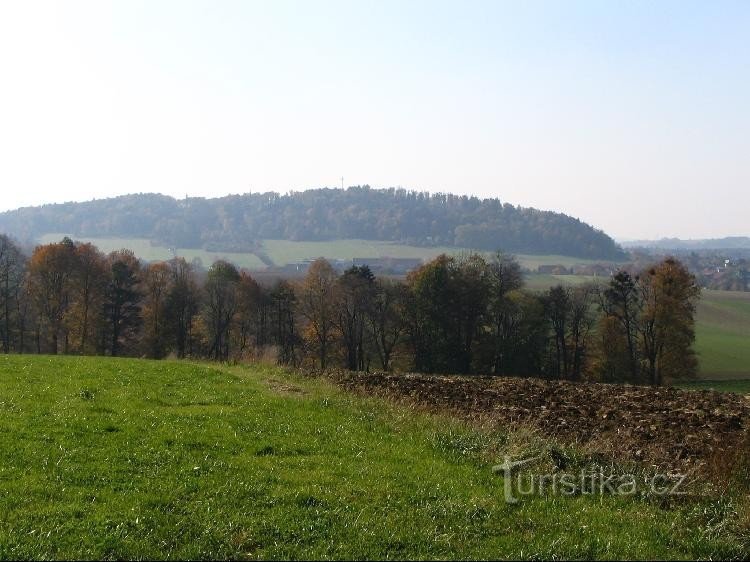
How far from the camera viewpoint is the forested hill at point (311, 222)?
503ft

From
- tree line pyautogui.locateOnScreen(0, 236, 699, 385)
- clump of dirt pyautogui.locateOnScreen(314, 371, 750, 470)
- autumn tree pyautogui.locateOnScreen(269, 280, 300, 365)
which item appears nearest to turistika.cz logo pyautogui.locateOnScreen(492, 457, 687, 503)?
clump of dirt pyautogui.locateOnScreen(314, 371, 750, 470)

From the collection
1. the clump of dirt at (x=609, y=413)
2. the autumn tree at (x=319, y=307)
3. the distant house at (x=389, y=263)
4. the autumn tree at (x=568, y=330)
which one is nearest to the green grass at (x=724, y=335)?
the autumn tree at (x=568, y=330)

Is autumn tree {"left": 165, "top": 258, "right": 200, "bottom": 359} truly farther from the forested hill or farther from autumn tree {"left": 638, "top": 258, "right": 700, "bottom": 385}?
the forested hill

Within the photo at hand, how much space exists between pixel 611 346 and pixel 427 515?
165ft

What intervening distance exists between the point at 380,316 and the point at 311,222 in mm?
120308

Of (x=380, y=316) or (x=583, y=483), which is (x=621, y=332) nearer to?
(x=380, y=316)

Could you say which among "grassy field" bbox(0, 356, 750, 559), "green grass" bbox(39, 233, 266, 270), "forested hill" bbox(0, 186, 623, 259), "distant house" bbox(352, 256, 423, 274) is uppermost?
"forested hill" bbox(0, 186, 623, 259)

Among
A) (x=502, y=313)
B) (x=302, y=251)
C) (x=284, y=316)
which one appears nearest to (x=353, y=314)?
(x=284, y=316)

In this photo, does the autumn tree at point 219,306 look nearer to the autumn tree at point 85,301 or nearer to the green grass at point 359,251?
the autumn tree at point 85,301

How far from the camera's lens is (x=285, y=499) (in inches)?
316

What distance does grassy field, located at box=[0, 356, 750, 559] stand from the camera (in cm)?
683

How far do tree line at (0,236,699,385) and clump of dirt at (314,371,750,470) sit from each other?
1159 inches

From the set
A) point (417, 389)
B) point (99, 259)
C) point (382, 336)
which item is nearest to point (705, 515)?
point (417, 389)

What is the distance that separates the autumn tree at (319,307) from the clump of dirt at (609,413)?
3088cm
